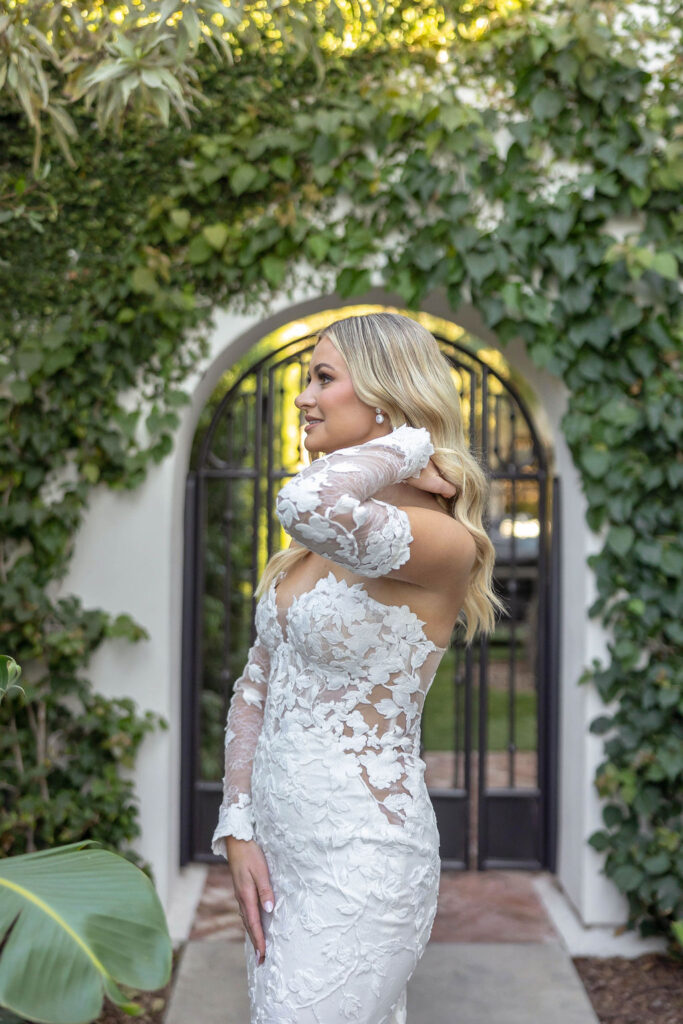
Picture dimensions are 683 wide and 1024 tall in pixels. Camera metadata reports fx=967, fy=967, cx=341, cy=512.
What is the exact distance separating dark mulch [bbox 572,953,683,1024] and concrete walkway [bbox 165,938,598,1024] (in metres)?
0.06

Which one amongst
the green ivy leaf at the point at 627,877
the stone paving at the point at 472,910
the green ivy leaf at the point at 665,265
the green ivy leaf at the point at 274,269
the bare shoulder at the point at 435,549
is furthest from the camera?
the stone paving at the point at 472,910

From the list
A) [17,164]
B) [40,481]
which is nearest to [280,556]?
[40,481]

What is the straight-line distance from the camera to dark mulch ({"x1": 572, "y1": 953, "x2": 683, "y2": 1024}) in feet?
10.4

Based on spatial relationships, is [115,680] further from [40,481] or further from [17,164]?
[17,164]

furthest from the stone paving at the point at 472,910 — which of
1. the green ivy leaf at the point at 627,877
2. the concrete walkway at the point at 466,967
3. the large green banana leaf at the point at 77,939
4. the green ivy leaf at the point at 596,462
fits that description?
the large green banana leaf at the point at 77,939

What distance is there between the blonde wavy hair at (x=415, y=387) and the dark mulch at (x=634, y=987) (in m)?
2.20

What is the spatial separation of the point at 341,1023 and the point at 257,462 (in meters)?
2.73

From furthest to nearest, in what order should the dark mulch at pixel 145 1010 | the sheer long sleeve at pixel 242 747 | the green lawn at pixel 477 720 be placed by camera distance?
1. the green lawn at pixel 477 720
2. the dark mulch at pixel 145 1010
3. the sheer long sleeve at pixel 242 747

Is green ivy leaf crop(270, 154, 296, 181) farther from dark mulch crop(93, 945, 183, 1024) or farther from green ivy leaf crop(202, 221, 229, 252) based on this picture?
dark mulch crop(93, 945, 183, 1024)

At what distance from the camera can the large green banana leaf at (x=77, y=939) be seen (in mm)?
1298

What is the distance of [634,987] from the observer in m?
3.33

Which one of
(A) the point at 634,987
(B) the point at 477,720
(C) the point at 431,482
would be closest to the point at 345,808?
(C) the point at 431,482

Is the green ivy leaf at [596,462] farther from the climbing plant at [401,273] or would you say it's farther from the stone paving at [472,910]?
the stone paving at [472,910]

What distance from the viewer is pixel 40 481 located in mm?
3566
